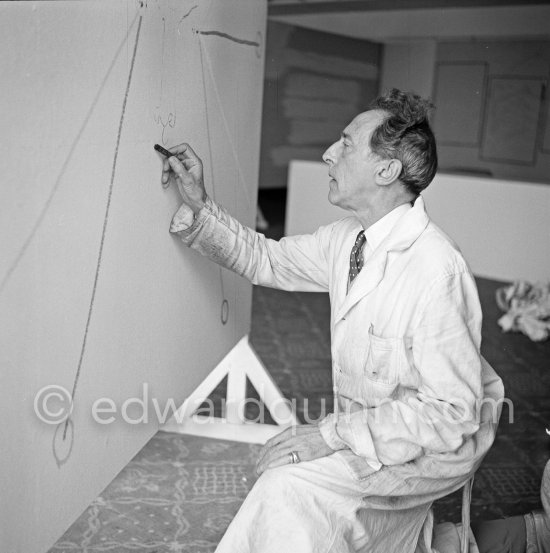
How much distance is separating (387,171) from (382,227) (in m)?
0.11

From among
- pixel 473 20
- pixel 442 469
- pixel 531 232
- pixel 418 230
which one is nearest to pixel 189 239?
pixel 418 230


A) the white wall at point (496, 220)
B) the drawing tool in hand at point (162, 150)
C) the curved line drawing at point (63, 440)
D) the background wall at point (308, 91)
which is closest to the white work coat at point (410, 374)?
the drawing tool in hand at point (162, 150)

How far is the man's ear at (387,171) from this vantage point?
1447 millimetres

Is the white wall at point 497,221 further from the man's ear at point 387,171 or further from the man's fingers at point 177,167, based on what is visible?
the man's fingers at point 177,167

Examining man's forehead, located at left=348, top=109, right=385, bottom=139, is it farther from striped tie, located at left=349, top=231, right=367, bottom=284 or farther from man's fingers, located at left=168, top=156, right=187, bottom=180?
man's fingers, located at left=168, top=156, right=187, bottom=180

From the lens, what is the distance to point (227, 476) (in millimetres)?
2119

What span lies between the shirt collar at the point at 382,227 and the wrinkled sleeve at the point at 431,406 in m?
0.17

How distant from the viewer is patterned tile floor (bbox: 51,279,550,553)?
179 cm

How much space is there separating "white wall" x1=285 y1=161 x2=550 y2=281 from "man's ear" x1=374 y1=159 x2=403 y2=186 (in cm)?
323

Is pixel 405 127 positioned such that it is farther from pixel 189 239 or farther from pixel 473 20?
pixel 473 20

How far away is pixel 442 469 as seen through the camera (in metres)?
1.38

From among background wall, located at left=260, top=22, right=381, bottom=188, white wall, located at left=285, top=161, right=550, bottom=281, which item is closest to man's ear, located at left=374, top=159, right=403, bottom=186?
white wall, located at left=285, top=161, right=550, bottom=281

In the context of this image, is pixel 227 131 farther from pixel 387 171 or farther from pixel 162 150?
pixel 387 171

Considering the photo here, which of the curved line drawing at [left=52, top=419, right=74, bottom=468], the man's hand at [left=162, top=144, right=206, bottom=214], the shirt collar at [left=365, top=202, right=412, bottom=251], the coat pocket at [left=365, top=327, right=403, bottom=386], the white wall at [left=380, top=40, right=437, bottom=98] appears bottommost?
the curved line drawing at [left=52, top=419, right=74, bottom=468]
